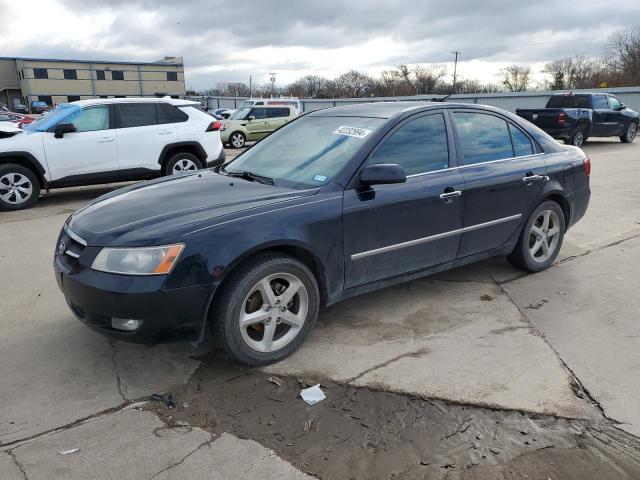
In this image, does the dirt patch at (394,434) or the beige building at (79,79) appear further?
the beige building at (79,79)

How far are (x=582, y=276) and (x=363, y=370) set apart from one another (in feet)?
9.34

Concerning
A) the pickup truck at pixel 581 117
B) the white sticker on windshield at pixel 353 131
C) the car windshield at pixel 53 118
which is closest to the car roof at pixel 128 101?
the car windshield at pixel 53 118

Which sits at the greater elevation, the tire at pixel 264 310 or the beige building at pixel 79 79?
the beige building at pixel 79 79

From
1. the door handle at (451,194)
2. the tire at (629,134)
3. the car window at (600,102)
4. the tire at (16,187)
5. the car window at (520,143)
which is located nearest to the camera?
the door handle at (451,194)

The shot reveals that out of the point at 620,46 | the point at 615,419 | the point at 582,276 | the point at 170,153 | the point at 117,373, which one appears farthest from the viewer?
the point at 620,46

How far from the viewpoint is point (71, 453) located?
2.58 meters

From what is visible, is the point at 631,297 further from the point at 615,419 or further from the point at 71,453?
the point at 71,453

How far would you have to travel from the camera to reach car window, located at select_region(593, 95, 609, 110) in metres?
17.0

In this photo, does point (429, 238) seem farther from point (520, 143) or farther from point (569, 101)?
point (569, 101)

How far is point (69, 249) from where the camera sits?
333 cm

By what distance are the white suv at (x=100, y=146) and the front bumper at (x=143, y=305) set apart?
6164 millimetres

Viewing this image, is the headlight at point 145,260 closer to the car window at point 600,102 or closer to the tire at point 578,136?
the tire at point 578,136

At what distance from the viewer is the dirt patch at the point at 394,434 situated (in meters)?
2.46

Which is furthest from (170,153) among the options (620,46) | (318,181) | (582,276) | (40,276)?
(620,46)
